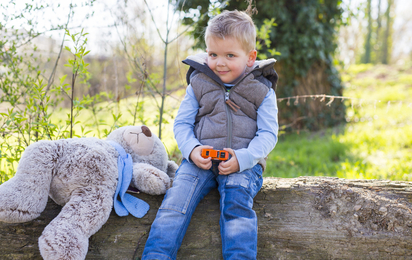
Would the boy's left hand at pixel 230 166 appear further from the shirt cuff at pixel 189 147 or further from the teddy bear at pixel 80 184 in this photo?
the teddy bear at pixel 80 184

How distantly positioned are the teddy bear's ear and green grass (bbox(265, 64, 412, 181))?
79.6 inches

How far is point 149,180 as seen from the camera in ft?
6.33

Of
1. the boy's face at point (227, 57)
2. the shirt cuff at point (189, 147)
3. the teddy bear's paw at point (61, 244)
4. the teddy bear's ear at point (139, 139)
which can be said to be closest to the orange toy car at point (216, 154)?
the shirt cuff at point (189, 147)

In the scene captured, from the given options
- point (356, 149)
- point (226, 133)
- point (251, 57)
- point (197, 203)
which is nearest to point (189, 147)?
point (226, 133)

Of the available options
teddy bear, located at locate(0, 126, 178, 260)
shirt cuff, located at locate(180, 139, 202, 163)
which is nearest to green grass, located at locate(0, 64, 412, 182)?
teddy bear, located at locate(0, 126, 178, 260)

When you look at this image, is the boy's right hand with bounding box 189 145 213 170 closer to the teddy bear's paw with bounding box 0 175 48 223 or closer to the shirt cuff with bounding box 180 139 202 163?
the shirt cuff with bounding box 180 139 202 163

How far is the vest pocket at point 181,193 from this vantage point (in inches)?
Answer: 71.0

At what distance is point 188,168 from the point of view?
6.59 ft

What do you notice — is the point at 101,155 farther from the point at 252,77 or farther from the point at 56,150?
the point at 252,77

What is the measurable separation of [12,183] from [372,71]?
13298mm

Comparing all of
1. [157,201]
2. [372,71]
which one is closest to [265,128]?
[157,201]

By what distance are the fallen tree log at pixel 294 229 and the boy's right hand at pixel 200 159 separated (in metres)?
0.29

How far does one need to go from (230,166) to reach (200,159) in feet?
0.68

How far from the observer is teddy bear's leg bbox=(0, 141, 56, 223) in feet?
4.88
